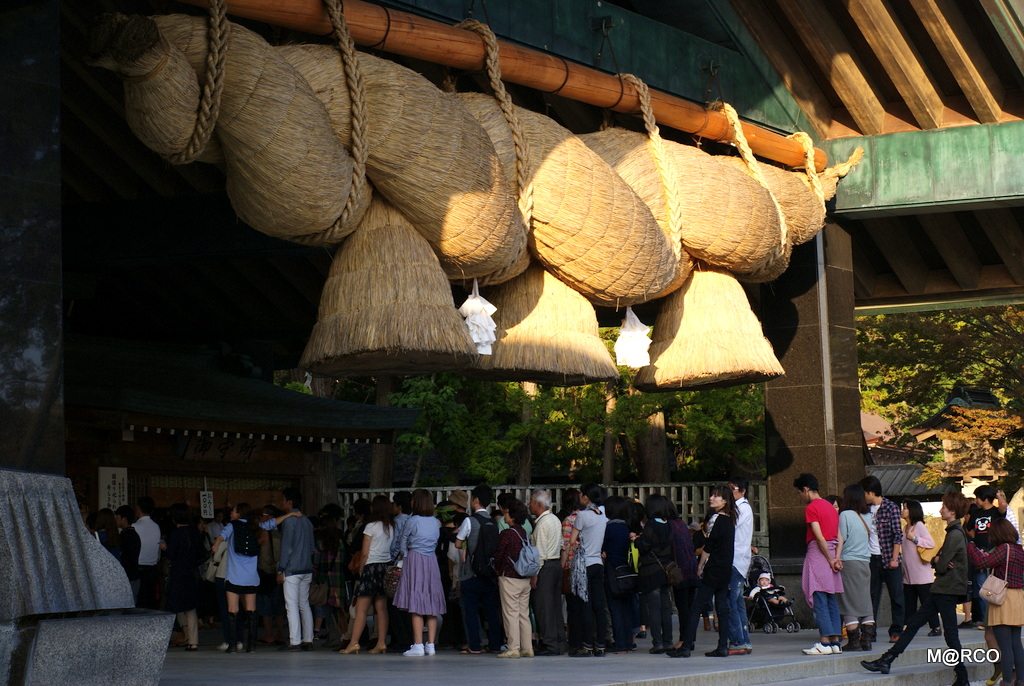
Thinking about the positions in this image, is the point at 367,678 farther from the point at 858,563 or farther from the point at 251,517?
the point at 858,563

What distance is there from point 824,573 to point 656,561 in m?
1.43

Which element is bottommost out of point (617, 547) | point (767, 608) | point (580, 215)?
point (767, 608)

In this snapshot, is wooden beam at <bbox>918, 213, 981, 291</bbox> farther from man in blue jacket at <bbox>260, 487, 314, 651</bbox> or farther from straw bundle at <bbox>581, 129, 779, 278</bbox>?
man in blue jacket at <bbox>260, 487, 314, 651</bbox>

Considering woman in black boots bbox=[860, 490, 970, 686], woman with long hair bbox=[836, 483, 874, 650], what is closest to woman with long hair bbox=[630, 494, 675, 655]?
woman with long hair bbox=[836, 483, 874, 650]

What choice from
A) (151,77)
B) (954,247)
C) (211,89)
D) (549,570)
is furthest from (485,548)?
(954,247)

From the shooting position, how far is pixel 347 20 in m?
8.38

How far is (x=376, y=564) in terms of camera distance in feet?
38.2

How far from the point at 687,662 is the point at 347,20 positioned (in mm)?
5615

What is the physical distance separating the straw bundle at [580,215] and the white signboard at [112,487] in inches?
327

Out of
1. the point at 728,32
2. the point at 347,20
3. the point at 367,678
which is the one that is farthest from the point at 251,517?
the point at 728,32

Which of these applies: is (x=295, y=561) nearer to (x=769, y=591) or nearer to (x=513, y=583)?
(x=513, y=583)

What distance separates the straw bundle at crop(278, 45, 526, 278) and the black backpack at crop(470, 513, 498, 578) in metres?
3.53

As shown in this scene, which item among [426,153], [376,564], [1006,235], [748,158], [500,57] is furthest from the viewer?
[1006,235]

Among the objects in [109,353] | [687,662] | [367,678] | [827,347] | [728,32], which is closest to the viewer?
[367,678]
